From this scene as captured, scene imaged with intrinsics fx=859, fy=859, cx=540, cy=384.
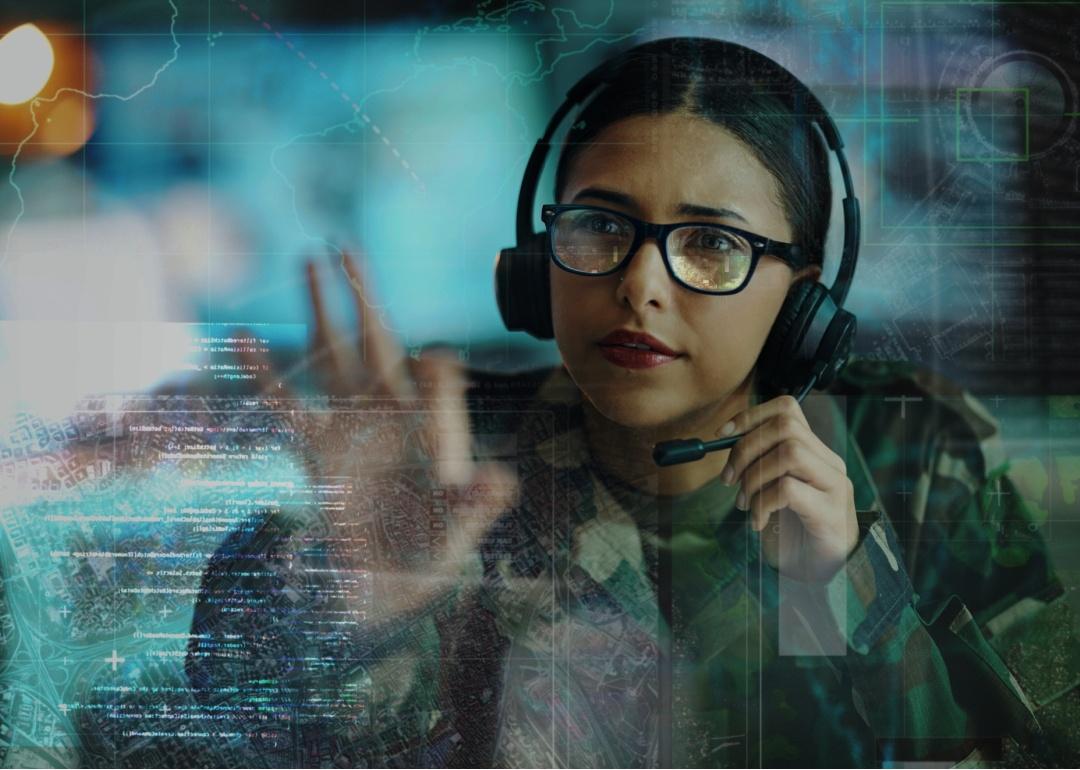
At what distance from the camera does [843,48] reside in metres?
2.16

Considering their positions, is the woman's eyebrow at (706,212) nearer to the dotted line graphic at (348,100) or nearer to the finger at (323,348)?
the dotted line graphic at (348,100)

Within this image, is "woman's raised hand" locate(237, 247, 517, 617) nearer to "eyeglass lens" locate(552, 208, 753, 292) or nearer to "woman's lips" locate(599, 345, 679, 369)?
"woman's lips" locate(599, 345, 679, 369)

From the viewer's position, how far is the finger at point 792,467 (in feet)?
6.96

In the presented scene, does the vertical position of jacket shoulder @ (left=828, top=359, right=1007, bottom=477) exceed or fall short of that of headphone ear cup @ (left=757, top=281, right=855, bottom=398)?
it falls short

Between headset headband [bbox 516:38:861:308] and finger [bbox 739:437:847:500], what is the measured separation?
0.37m

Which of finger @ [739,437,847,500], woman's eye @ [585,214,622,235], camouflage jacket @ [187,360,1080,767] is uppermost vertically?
woman's eye @ [585,214,622,235]

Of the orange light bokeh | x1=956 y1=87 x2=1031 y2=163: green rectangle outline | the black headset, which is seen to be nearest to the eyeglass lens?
the black headset

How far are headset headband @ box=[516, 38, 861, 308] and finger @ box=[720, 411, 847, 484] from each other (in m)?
0.31

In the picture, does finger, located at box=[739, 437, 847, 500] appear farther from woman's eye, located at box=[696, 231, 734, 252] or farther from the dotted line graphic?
the dotted line graphic

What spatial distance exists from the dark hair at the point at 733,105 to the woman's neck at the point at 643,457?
55cm

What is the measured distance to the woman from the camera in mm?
2133

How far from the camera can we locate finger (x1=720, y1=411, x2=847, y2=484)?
2.12m

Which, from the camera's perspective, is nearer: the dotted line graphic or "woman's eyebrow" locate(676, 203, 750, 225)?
"woman's eyebrow" locate(676, 203, 750, 225)

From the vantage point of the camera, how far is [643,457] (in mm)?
2174
